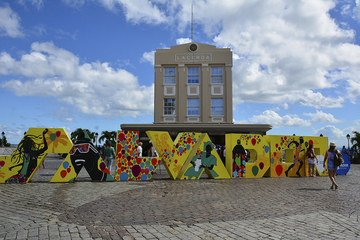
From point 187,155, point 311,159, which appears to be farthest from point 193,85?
point 187,155

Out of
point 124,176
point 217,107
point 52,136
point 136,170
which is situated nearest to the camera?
point 52,136

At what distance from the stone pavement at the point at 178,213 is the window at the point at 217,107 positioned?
2528cm

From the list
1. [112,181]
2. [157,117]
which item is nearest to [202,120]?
[157,117]

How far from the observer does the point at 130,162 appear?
12492 mm

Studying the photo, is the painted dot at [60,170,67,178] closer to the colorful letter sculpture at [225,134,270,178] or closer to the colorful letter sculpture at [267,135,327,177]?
the colorful letter sculpture at [225,134,270,178]

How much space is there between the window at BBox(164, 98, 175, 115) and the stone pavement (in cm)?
Answer: 2560

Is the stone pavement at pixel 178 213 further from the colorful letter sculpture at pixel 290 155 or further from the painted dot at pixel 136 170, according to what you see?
the colorful letter sculpture at pixel 290 155

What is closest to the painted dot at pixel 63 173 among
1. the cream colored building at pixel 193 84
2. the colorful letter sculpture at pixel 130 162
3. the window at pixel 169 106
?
the colorful letter sculpture at pixel 130 162

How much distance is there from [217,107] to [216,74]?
3.89 metres

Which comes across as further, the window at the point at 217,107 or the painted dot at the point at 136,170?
the window at the point at 217,107

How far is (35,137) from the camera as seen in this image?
12.0 metres

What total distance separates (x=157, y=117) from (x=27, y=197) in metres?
26.9

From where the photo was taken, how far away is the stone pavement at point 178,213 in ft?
16.5

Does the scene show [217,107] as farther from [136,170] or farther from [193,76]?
[136,170]
